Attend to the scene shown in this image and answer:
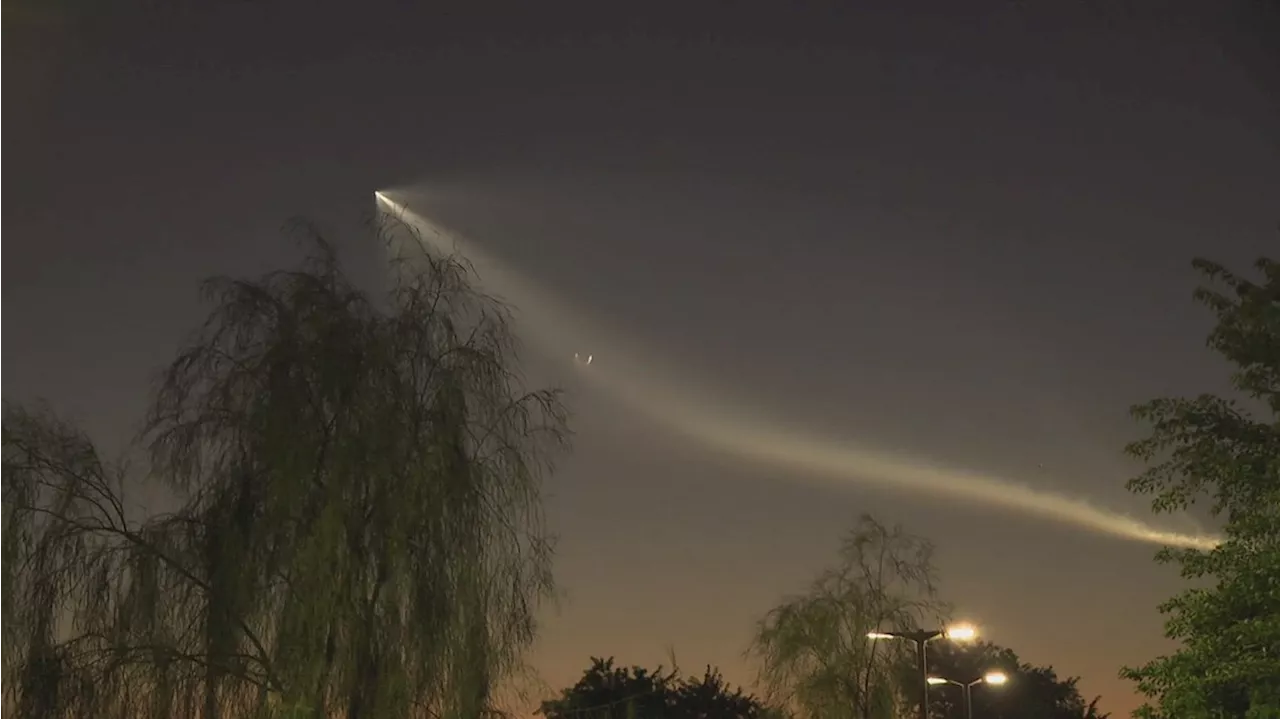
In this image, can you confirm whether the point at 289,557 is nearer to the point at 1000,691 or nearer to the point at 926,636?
the point at 926,636

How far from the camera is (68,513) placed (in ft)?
34.9

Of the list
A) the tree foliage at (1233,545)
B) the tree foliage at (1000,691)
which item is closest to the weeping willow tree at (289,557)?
the tree foliage at (1233,545)

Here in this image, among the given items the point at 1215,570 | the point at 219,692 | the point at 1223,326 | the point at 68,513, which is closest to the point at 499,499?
the point at 219,692

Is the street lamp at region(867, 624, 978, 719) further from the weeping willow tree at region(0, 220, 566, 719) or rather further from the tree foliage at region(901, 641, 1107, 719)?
the tree foliage at region(901, 641, 1107, 719)

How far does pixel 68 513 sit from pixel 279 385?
6.56 feet

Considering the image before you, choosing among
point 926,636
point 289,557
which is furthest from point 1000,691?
point 289,557

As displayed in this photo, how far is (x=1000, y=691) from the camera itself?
63.2m

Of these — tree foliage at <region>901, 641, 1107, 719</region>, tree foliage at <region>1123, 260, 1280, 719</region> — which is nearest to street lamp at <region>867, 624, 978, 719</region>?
tree foliage at <region>1123, 260, 1280, 719</region>

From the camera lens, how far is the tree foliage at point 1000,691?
62031 millimetres

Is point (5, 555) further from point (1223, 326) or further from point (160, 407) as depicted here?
point (1223, 326)

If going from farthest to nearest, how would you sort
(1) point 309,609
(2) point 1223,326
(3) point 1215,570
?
1. (2) point 1223,326
2. (3) point 1215,570
3. (1) point 309,609

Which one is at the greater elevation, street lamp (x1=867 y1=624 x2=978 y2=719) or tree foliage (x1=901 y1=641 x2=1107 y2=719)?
tree foliage (x1=901 y1=641 x2=1107 y2=719)

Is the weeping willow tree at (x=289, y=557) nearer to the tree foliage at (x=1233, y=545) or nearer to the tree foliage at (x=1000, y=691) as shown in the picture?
the tree foliage at (x=1233, y=545)

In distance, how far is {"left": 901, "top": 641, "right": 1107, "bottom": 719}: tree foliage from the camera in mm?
62031
